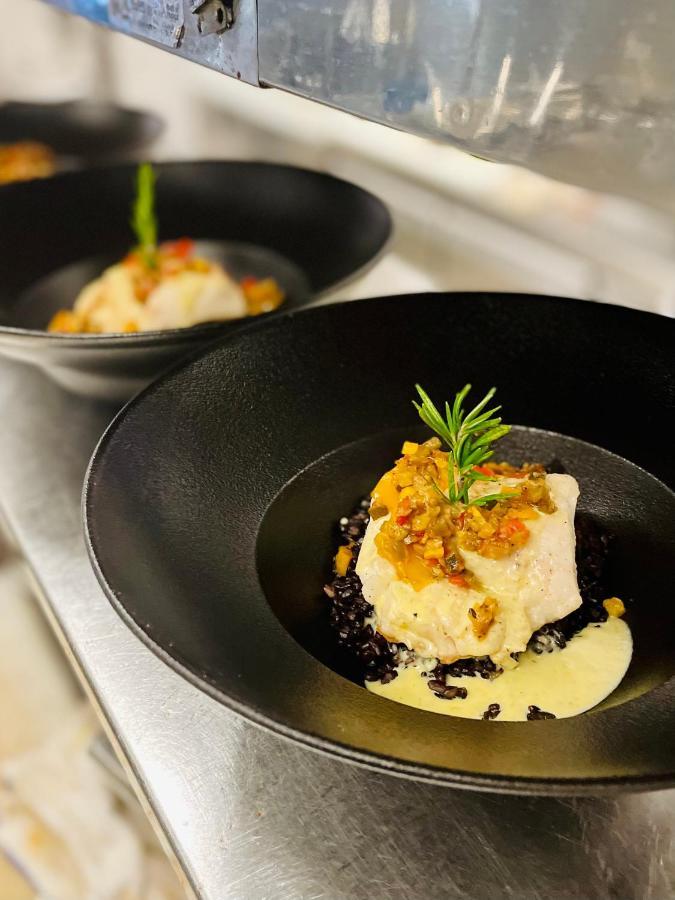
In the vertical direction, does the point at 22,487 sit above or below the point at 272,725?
below

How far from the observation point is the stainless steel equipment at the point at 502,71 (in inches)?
34.9

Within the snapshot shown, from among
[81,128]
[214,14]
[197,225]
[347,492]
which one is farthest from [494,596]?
[81,128]

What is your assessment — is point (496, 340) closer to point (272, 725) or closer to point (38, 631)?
point (272, 725)

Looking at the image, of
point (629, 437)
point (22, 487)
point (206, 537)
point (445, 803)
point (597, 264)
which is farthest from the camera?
point (597, 264)

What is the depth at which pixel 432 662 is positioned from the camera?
1171mm

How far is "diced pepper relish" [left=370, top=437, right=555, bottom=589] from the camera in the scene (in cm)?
117

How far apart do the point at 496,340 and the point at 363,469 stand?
319 mm

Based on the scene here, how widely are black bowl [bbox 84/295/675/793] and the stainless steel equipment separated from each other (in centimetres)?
44

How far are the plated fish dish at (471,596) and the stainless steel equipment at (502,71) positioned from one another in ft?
1.11

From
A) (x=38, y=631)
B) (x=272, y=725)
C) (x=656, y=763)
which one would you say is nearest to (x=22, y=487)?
(x=38, y=631)

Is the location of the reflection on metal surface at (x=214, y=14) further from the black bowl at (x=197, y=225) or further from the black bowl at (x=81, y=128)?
the black bowl at (x=81, y=128)

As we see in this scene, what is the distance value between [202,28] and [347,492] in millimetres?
706

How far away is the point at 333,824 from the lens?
3.36 feet

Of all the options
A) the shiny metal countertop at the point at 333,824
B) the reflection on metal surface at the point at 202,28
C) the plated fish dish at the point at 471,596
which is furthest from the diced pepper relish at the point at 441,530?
the reflection on metal surface at the point at 202,28
